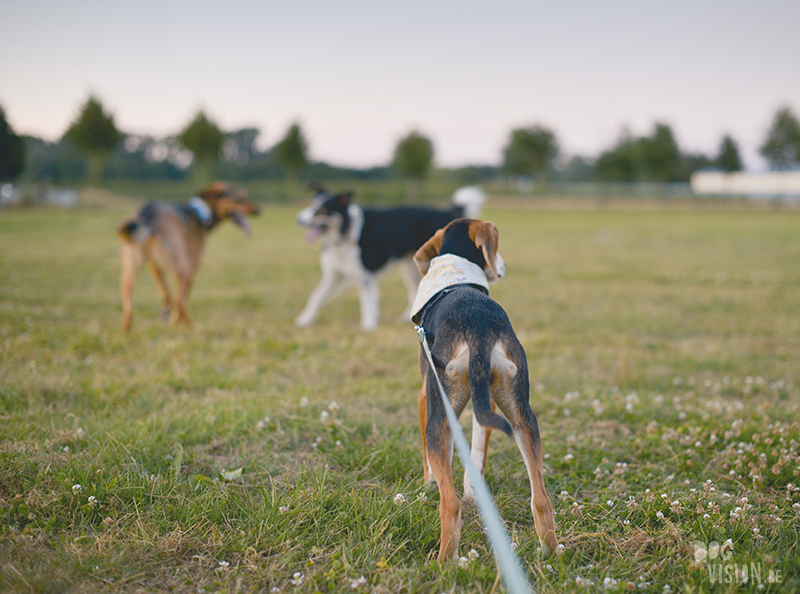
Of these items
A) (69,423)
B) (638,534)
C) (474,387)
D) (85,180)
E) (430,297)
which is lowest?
(638,534)

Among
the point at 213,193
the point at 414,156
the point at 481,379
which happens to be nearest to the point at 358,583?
the point at 481,379

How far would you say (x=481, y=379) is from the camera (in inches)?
77.0

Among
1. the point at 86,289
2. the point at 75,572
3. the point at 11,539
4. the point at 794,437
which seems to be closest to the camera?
the point at 75,572

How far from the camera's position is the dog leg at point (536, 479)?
198 cm

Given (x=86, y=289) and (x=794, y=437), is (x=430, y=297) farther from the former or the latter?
(x=86, y=289)

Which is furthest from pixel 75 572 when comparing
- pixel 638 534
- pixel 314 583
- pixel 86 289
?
pixel 86 289

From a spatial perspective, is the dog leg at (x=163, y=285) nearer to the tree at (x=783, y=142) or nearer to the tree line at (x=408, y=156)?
the tree line at (x=408, y=156)

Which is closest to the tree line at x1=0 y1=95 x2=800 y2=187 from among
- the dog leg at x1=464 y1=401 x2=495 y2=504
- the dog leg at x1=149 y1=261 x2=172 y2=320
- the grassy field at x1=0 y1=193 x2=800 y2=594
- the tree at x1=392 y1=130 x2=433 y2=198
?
the tree at x1=392 y1=130 x2=433 y2=198

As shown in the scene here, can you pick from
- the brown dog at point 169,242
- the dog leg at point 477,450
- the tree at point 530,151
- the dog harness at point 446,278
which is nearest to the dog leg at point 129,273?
the brown dog at point 169,242

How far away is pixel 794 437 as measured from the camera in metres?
3.10

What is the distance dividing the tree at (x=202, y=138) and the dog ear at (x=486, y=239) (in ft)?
137

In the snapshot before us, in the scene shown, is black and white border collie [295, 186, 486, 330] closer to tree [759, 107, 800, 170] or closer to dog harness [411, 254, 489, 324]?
dog harness [411, 254, 489, 324]

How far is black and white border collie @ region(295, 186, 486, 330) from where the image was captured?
6.71m

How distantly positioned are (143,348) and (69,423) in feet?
6.64
